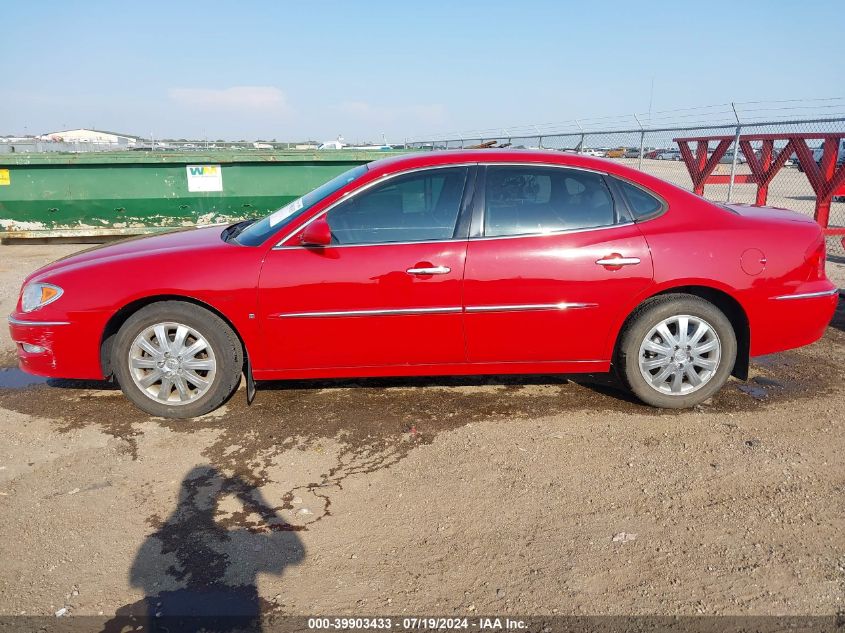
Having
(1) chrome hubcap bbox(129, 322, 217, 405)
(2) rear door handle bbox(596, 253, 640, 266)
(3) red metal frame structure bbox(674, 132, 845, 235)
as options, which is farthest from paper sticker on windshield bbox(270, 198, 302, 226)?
(3) red metal frame structure bbox(674, 132, 845, 235)

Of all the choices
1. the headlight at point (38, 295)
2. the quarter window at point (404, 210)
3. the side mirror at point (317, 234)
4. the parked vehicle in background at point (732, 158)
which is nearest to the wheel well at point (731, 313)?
the quarter window at point (404, 210)

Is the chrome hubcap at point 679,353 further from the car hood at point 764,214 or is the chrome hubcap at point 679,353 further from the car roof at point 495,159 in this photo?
the car roof at point 495,159

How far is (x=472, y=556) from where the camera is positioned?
2.71m

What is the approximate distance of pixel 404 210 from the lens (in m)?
4.00

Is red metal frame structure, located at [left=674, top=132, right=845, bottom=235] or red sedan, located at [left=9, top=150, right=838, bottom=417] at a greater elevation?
red metal frame structure, located at [left=674, top=132, right=845, bottom=235]

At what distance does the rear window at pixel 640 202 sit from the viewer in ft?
13.2

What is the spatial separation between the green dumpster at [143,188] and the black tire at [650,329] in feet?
24.3

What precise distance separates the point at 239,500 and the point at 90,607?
0.81 meters

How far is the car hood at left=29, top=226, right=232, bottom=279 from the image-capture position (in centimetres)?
405

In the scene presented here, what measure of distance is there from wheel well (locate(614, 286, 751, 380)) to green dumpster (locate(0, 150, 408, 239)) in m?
7.37

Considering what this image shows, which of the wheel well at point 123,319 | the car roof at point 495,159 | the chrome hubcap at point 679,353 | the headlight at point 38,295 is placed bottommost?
the chrome hubcap at point 679,353

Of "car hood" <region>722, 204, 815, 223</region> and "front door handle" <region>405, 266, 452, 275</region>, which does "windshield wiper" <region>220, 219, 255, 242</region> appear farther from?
"car hood" <region>722, 204, 815, 223</region>

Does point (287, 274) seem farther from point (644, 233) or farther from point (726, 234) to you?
point (726, 234)

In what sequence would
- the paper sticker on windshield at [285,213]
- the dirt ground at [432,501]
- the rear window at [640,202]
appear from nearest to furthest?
the dirt ground at [432,501]
the rear window at [640,202]
the paper sticker on windshield at [285,213]
